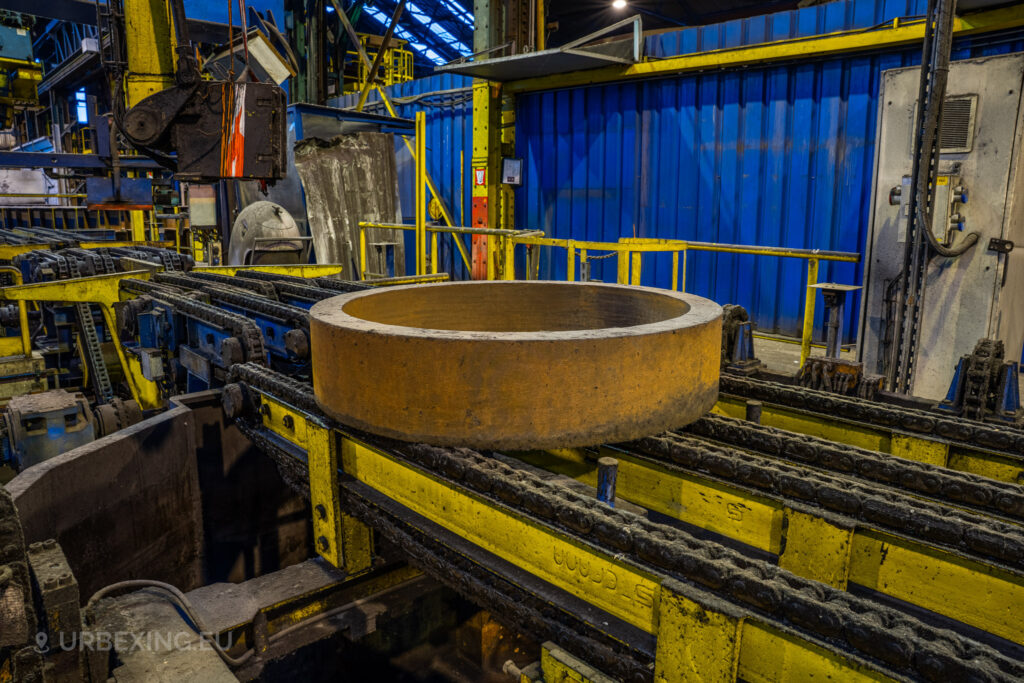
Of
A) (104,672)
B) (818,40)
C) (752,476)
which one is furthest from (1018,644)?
(818,40)

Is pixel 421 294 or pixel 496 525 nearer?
pixel 496 525

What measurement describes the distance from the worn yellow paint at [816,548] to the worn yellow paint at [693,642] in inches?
21.0

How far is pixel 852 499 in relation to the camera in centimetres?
176

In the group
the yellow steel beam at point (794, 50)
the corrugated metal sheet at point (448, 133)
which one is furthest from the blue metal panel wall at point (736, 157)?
the corrugated metal sheet at point (448, 133)

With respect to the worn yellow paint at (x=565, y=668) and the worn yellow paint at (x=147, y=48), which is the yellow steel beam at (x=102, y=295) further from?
the worn yellow paint at (x=565, y=668)

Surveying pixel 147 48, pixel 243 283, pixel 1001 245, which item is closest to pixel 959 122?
pixel 1001 245

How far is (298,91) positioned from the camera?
575 inches

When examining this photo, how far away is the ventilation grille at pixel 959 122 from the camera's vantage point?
13.8 ft

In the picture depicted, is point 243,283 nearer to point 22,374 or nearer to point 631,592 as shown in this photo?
point 22,374

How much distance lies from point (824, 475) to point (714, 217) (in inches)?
253

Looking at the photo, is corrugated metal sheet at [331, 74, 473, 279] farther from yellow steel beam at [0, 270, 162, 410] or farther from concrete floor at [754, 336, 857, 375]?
yellow steel beam at [0, 270, 162, 410]

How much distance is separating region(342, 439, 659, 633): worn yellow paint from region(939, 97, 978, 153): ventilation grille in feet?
13.1

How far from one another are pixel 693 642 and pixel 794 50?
712 centimetres

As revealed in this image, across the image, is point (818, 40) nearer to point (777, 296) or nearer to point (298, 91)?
point (777, 296)
